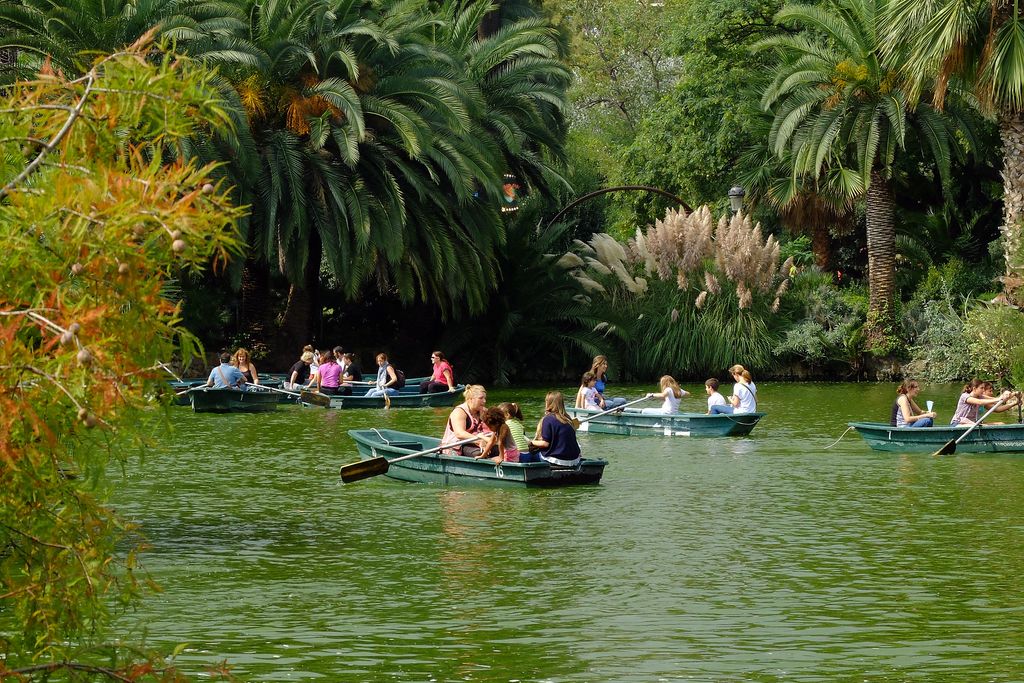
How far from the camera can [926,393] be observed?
3431 centimetres

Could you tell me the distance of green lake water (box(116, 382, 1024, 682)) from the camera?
10016 millimetres

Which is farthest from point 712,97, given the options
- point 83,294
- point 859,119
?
point 83,294

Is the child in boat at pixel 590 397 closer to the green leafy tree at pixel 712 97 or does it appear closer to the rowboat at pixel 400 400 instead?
the rowboat at pixel 400 400

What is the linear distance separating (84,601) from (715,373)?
3374cm

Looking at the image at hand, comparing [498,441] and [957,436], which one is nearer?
[498,441]

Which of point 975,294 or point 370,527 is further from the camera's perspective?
point 975,294

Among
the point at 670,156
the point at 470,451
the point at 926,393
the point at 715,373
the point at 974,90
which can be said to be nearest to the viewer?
the point at 470,451

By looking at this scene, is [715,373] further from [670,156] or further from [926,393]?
[670,156]

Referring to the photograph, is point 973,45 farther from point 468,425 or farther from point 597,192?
point 597,192

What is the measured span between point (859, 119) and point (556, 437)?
68.4 feet

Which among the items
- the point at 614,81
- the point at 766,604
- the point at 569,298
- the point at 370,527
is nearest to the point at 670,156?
the point at 569,298

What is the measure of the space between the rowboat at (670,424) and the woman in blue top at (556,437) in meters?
6.69

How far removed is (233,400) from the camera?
1173 inches

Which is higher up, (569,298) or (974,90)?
(974,90)
